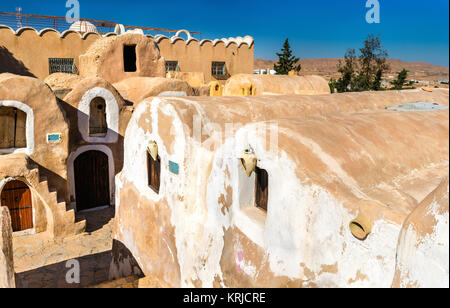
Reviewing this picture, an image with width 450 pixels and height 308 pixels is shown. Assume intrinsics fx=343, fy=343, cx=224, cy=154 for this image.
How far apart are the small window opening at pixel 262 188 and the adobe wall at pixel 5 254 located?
400 cm

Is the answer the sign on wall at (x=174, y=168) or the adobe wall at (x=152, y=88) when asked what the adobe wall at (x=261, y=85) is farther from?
the sign on wall at (x=174, y=168)

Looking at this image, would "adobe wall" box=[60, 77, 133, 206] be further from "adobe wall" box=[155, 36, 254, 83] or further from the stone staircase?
"adobe wall" box=[155, 36, 254, 83]

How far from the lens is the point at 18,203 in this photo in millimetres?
11555

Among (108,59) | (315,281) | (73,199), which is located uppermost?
(108,59)

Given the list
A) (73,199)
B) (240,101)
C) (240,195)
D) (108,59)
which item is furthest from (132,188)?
(108,59)

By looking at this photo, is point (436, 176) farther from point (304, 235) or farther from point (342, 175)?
point (304, 235)

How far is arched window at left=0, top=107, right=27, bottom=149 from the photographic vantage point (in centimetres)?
1091

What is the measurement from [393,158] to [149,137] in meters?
4.78

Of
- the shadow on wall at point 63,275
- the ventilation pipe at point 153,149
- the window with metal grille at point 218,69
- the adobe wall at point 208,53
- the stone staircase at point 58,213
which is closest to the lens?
the ventilation pipe at point 153,149

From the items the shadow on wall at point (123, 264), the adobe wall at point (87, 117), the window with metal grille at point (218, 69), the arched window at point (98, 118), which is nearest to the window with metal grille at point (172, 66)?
the window with metal grille at point (218, 69)

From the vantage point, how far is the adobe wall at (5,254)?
17.1ft

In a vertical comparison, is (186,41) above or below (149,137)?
above

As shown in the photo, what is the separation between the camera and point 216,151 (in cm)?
546

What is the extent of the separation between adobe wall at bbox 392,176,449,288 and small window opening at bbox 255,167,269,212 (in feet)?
7.18
